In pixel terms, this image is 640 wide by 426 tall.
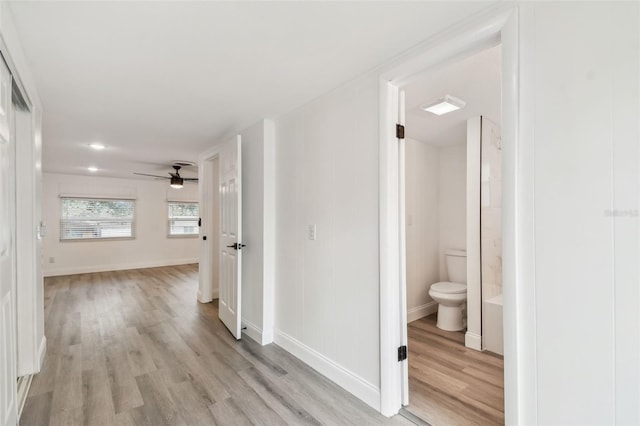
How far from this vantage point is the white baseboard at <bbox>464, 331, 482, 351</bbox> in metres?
2.79

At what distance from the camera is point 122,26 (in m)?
1.53

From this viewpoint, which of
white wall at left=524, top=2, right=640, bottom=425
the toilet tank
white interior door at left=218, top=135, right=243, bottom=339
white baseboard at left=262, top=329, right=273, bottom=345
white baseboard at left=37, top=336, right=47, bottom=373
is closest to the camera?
white wall at left=524, top=2, right=640, bottom=425

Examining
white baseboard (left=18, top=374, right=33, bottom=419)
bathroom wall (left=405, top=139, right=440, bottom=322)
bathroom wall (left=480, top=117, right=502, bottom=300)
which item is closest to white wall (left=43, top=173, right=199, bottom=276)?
white baseboard (left=18, top=374, right=33, bottom=419)

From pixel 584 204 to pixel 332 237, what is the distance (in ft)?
4.91

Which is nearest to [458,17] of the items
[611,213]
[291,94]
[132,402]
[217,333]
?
[611,213]

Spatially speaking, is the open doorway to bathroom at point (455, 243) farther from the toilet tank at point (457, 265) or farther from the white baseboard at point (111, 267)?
the white baseboard at point (111, 267)

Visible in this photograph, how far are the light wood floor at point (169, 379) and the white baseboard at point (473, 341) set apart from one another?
4.50ft

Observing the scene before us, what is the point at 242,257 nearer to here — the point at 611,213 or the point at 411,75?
the point at 411,75

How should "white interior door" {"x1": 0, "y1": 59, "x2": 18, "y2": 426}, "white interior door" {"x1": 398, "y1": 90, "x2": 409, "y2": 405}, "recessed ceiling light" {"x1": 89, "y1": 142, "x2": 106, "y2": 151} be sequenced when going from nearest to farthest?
"white interior door" {"x1": 0, "y1": 59, "x2": 18, "y2": 426}, "white interior door" {"x1": 398, "y1": 90, "x2": 409, "y2": 405}, "recessed ceiling light" {"x1": 89, "y1": 142, "x2": 106, "y2": 151}

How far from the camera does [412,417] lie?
72.0 inches

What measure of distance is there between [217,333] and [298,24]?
300cm

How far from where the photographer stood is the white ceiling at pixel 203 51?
1414mm

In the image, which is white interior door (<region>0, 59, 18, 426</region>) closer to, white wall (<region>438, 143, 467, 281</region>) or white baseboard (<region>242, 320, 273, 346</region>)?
white baseboard (<region>242, 320, 273, 346</region>)

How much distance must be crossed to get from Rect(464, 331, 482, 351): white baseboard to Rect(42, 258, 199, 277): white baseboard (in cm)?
700
